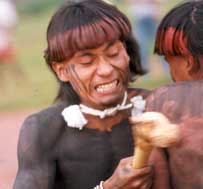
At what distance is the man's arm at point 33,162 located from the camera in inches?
158

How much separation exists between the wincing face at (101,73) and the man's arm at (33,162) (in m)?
0.29

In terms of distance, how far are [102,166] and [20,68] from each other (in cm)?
1137

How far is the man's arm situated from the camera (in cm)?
402

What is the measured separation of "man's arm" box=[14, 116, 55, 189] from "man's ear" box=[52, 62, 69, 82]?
9.5 inches

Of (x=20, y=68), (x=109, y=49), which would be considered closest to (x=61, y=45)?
(x=109, y=49)

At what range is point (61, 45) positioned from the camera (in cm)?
394

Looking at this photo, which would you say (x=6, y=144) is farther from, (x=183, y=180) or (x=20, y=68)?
(x=183, y=180)

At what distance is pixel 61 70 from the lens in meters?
4.07

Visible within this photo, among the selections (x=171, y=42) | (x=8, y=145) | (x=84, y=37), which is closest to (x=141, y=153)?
(x=171, y=42)

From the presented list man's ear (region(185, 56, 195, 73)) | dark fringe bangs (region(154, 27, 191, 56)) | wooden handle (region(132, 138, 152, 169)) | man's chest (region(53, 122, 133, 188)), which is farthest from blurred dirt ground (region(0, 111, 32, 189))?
wooden handle (region(132, 138, 152, 169))

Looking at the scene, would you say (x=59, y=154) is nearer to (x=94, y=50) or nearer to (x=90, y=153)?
(x=90, y=153)

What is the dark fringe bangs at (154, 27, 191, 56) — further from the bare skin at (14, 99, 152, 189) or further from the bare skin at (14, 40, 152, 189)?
the bare skin at (14, 99, 152, 189)

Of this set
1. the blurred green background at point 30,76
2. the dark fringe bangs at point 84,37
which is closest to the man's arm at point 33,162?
the dark fringe bangs at point 84,37

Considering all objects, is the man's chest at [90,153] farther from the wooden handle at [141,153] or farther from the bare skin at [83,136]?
the wooden handle at [141,153]
